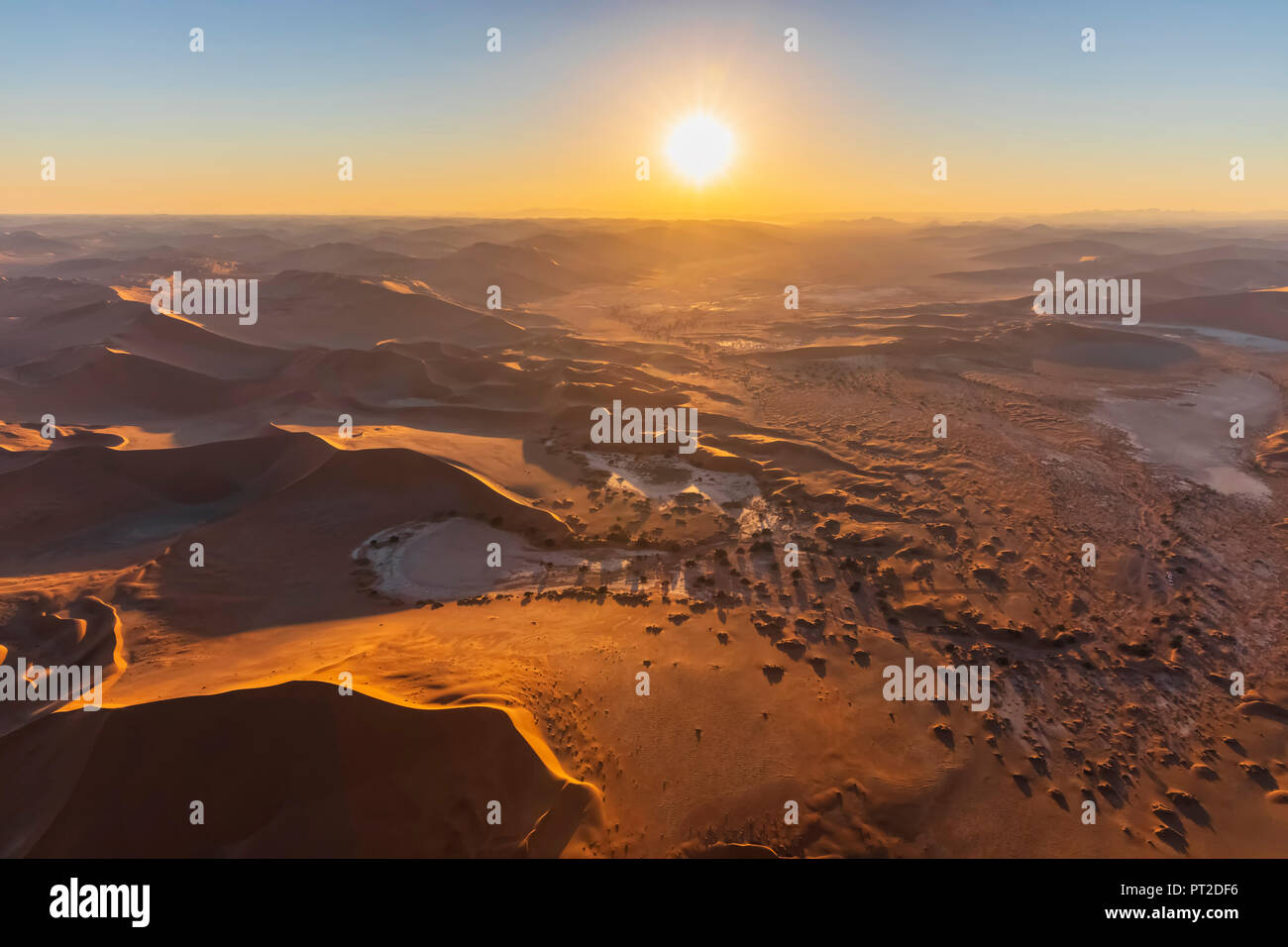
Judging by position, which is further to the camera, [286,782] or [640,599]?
[640,599]

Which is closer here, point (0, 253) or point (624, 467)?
point (624, 467)

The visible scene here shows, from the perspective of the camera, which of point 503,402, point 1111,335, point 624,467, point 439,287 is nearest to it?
point 624,467

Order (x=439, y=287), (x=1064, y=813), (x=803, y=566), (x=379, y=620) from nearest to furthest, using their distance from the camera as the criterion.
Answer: (x=1064, y=813)
(x=379, y=620)
(x=803, y=566)
(x=439, y=287)

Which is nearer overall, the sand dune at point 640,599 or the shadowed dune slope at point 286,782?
the shadowed dune slope at point 286,782

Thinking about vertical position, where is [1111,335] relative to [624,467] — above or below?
above

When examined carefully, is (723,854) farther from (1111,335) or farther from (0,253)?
(0,253)

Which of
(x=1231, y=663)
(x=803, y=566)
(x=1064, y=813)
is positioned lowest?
(x=1064, y=813)

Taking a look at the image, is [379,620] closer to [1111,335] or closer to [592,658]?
[592,658]

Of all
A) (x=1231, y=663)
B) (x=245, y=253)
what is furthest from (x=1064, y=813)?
(x=245, y=253)

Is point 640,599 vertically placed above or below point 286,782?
above

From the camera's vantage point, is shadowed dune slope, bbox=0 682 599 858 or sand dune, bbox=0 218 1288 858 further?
sand dune, bbox=0 218 1288 858
